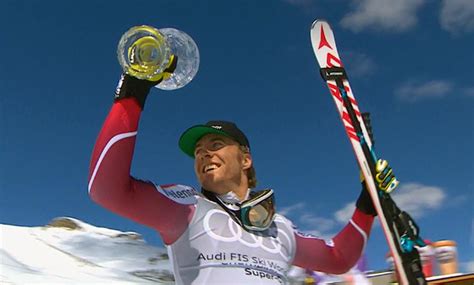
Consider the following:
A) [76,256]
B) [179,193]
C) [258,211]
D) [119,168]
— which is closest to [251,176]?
[258,211]

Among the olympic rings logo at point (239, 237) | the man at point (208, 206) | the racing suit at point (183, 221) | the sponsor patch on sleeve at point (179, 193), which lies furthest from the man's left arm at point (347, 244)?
the sponsor patch on sleeve at point (179, 193)

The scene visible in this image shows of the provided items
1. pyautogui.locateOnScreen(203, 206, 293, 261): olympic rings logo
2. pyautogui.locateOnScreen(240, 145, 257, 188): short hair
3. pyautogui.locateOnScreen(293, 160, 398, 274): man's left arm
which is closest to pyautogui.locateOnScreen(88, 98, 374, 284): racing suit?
pyautogui.locateOnScreen(203, 206, 293, 261): olympic rings logo

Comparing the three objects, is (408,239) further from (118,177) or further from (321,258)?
(118,177)

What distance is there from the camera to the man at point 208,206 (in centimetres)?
269

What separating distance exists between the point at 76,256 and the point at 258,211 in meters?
40.8

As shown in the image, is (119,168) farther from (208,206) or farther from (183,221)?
(208,206)

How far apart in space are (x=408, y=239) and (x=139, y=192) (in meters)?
1.86

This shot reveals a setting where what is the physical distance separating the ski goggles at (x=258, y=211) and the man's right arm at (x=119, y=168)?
583 millimetres

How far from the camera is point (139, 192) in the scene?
2934mm

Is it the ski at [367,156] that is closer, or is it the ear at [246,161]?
the ski at [367,156]

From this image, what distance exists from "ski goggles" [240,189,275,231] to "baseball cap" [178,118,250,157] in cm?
47

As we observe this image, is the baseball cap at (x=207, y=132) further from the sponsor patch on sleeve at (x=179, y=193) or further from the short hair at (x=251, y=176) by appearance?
the sponsor patch on sleeve at (x=179, y=193)

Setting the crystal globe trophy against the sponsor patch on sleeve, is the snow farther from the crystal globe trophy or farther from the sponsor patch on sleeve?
the crystal globe trophy

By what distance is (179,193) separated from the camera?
10.7ft
